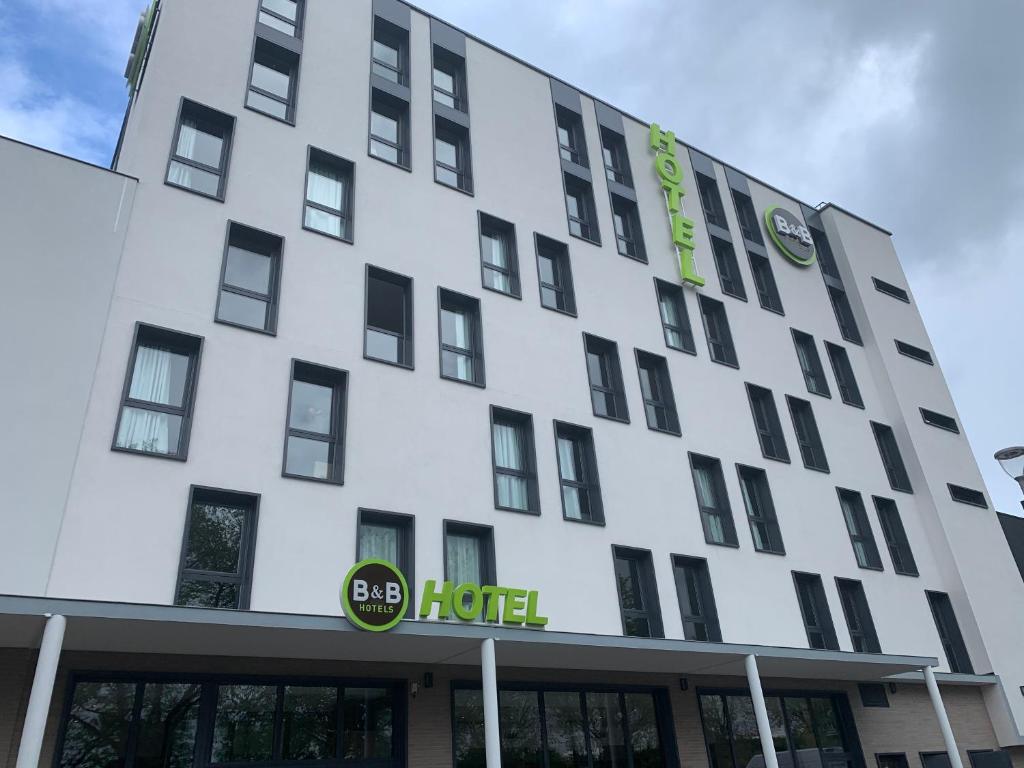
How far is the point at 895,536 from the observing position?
2333 centimetres

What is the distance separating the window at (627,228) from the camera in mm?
22547

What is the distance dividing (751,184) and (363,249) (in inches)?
654

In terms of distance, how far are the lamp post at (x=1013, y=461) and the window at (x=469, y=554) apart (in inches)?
332

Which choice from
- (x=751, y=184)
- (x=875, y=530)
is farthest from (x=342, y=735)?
(x=751, y=184)

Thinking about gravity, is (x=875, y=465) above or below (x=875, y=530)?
above

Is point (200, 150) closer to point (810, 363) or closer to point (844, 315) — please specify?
point (810, 363)

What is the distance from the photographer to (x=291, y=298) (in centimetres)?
1534

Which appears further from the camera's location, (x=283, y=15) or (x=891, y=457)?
(x=891, y=457)

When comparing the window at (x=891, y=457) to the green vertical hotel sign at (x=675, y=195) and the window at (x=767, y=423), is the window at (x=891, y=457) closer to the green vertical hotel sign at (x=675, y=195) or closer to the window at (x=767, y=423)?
the window at (x=767, y=423)

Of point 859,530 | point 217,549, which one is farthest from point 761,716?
point 217,549

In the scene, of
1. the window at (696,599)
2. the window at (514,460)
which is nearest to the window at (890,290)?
the window at (696,599)

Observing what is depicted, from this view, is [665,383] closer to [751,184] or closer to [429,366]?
[429,366]

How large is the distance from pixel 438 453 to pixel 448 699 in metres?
4.48

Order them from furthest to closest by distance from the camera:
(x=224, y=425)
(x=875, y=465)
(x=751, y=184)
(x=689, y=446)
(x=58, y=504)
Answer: (x=751, y=184) → (x=875, y=465) → (x=689, y=446) → (x=224, y=425) → (x=58, y=504)
